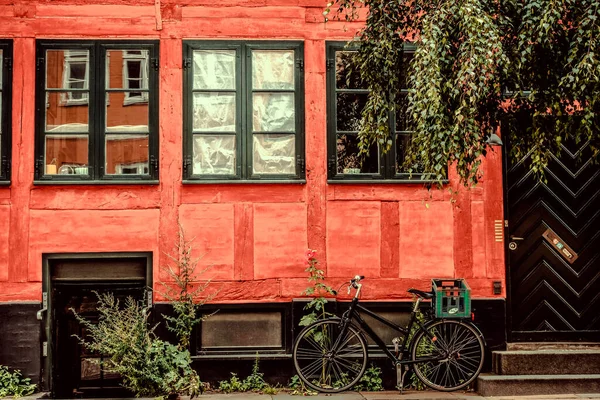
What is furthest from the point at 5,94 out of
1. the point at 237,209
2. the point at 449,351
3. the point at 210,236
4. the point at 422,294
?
the point at 449,351

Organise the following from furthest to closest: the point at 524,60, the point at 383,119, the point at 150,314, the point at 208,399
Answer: the point at 150,314
the point at 208,399
the point at 383,119
the point at 524,60

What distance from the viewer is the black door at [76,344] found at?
9.85m

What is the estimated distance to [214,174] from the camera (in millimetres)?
9891

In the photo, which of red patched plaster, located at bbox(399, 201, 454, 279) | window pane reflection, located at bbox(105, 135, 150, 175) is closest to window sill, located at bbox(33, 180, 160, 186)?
window pane reflection, located at bbox(105, 135, 150, 175)

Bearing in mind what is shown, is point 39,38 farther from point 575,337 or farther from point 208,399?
point 575,337

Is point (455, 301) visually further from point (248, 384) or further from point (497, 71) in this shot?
point (497, 71)

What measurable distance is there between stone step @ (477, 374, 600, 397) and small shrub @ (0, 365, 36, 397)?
5.35 meters

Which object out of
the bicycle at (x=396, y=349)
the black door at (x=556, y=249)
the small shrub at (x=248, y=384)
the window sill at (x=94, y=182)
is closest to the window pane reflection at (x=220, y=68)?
the window sill at (x=94, y=182)

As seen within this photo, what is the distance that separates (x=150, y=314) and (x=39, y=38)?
12.1 feet

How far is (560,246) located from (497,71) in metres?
3.76

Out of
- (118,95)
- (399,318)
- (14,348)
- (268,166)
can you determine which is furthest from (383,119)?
(14,348)

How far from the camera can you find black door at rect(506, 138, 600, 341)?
398 inches

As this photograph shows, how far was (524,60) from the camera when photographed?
7.11 metres

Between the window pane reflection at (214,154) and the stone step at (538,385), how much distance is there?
4.02m
